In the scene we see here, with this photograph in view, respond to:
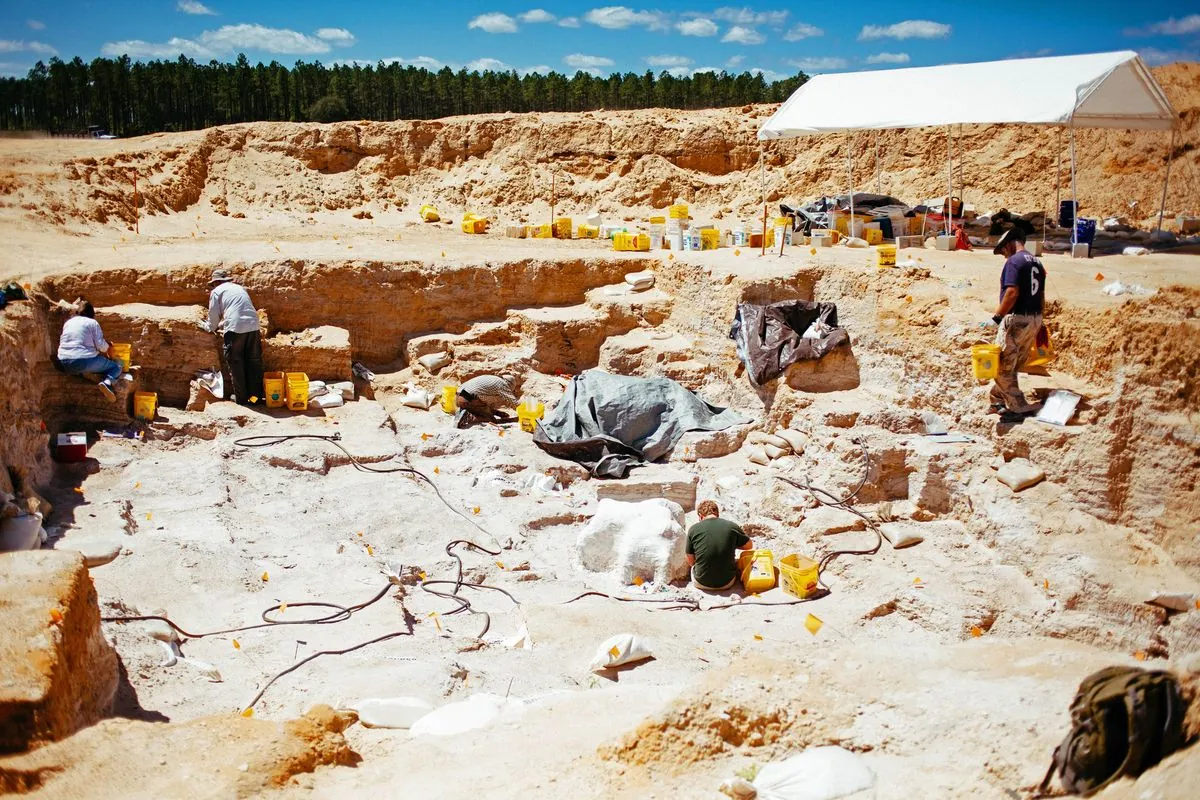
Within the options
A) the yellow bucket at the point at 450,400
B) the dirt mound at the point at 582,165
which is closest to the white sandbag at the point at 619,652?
the yellow bucket at the point at 450,400

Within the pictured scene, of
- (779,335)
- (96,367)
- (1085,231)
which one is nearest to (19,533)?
(96,367)

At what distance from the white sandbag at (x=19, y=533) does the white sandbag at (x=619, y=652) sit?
4.08 meters

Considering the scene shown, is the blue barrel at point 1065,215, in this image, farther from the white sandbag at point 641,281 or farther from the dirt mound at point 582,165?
the white sandbag at point 641,281

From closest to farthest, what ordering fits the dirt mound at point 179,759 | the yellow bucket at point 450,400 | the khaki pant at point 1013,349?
1. the dirt mound at point 179,759
2. the khaki pant at point 1013,349
3. the yellow bucket at point 450,400

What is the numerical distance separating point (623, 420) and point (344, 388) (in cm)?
339

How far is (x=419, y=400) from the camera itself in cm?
1116

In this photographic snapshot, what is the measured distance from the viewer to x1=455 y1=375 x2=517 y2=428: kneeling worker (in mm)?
10859

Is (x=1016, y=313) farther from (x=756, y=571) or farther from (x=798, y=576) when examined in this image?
(x=756, y=571)

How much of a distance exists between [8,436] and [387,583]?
11.5 feet

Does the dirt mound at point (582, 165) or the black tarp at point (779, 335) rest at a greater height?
the dirt mound at point (582, 165)

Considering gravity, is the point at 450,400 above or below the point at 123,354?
below

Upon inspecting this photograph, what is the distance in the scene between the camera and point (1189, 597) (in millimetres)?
6559

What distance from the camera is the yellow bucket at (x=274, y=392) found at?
1045cm

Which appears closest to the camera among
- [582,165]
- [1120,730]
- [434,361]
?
[1120,730]
